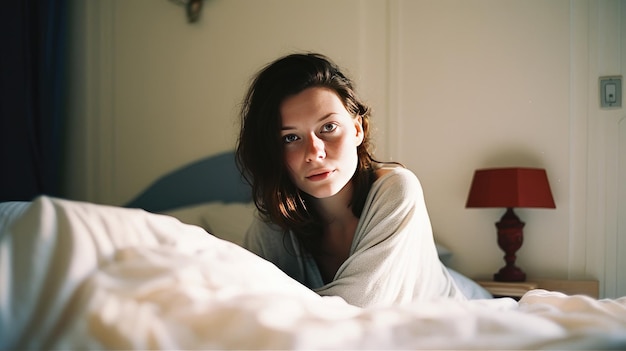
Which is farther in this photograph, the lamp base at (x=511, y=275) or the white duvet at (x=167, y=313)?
the lamp base at (x=511, y=275)

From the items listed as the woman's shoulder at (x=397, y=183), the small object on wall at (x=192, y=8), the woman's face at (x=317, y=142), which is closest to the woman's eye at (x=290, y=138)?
the woman's face at (x=317, y=142)

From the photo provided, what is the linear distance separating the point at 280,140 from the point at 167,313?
36.0 inches

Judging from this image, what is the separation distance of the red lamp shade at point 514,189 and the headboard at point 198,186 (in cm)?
104

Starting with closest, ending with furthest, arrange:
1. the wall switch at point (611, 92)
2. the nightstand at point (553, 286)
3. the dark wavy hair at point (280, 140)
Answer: the dark wavy hair at point (280, 140), the nightstand at point (553, 286), the wall switch at point (611, 92)

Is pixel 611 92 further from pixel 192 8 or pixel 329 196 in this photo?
pixel 192 8

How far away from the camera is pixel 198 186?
263 centimetres

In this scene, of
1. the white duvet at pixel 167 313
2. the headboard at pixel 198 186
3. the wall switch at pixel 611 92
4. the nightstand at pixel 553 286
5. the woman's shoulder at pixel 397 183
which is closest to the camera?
the white duvet at pixel 167 313

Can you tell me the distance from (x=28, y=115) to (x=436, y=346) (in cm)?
262

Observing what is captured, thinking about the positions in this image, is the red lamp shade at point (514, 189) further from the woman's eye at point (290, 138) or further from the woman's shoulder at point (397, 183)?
the woman's eye at point (290, 138)

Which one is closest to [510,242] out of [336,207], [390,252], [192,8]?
[336,207]

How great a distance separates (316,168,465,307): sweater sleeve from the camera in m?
1.13

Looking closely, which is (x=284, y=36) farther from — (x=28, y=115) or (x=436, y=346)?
(x=436, y=346)

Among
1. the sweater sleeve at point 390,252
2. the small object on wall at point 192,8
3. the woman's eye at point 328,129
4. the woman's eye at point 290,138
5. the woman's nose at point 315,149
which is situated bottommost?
the sweater sleeve at point 390,252

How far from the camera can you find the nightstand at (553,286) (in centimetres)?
189
